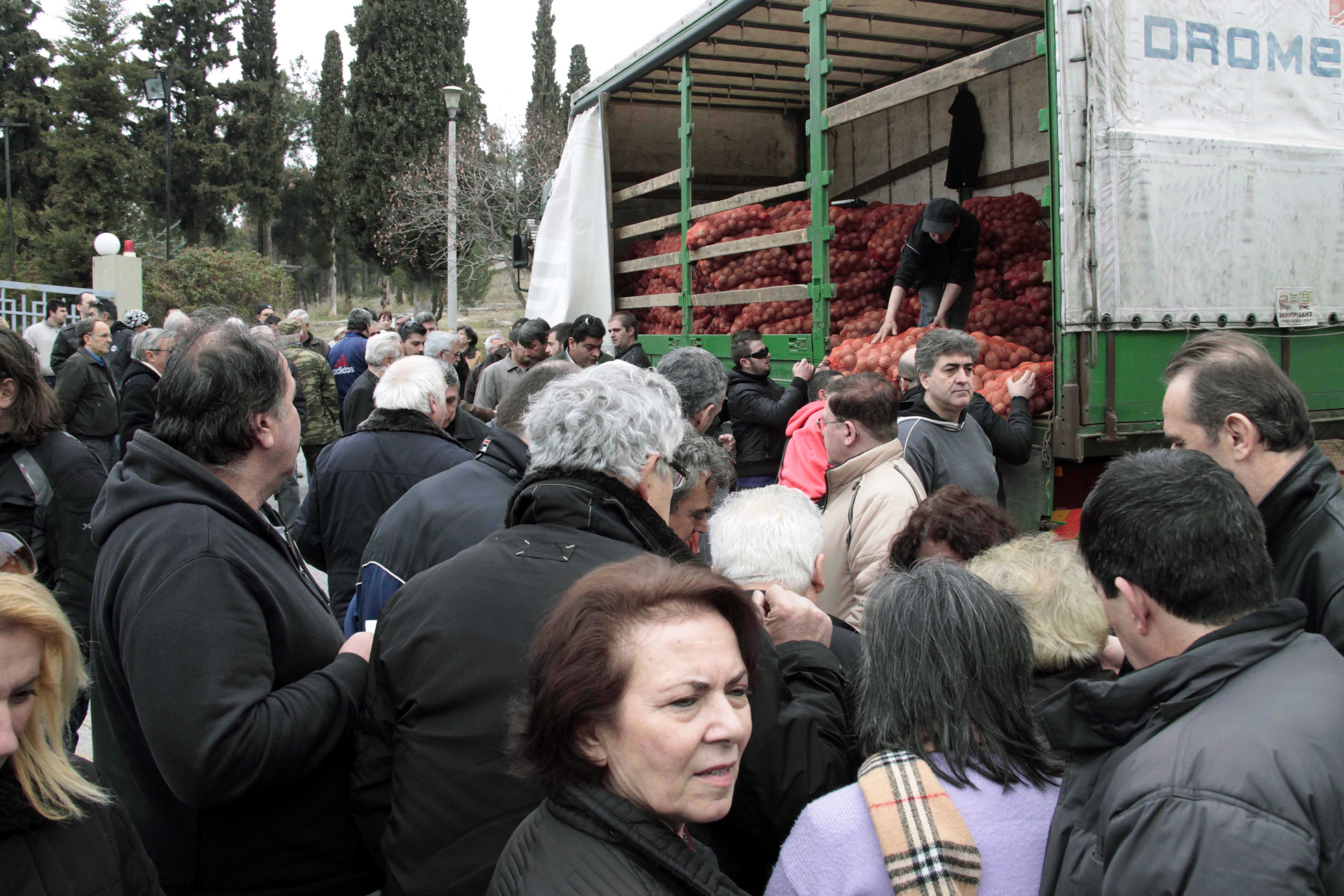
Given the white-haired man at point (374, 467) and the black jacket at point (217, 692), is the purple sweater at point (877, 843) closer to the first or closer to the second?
the black jacket at point (217, 692)

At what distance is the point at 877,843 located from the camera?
160 centimetres

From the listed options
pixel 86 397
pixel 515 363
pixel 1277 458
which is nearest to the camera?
pixel 1277 458

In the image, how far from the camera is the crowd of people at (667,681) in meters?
1.31

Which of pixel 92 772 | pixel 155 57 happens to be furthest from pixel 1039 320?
pixel 155 57

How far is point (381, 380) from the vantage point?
398 cm

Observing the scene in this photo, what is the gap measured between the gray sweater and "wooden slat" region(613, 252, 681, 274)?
3.68m

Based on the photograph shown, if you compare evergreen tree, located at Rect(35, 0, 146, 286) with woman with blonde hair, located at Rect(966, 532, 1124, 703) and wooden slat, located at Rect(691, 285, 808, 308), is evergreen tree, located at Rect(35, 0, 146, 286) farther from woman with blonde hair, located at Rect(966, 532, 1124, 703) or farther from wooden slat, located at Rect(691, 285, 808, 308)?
woman with blonde hair, located at Rect(966, 532, 1124, 703)

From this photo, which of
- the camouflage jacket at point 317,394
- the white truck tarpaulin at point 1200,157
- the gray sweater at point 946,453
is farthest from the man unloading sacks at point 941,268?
the camouflage jacket at point 317,394

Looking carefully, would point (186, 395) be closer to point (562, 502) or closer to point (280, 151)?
point (562, 502)

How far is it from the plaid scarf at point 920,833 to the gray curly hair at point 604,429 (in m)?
0.78

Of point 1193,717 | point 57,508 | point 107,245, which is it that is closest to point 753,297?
point 57,508

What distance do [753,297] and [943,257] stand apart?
1301 mm

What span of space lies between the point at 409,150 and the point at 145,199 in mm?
10971

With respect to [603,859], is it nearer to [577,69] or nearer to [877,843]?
[877,843]
